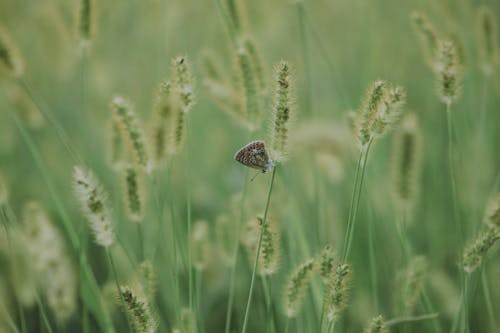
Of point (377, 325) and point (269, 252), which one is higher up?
point (269, 252)

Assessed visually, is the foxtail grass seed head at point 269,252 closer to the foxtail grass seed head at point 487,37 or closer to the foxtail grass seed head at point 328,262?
the foxtail grass seed head at point 328,262

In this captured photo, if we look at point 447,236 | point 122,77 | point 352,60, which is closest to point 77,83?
point 122,77

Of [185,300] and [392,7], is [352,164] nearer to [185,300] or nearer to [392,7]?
[185,300]

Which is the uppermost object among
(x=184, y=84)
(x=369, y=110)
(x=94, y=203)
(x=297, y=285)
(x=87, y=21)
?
(x=87, y=21)

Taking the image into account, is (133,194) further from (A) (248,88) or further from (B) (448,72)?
(B) (448,72)

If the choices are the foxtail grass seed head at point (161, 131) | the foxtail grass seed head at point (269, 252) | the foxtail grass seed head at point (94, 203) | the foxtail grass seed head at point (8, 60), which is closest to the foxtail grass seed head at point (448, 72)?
the foxtail grass seed head at point (269, 252)

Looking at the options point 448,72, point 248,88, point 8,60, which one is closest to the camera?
point 448,72

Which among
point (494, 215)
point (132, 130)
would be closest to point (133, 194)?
point (132, 130)
